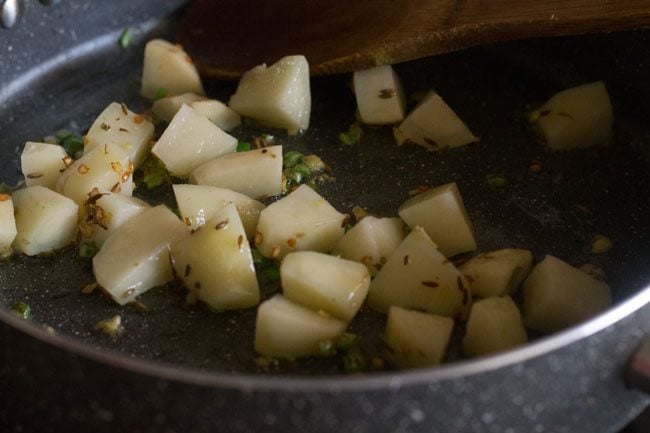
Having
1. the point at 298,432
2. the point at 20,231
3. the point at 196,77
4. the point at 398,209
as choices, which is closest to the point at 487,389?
the point at 298,432

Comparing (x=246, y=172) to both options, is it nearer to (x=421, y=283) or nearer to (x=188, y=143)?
(x=188, y=143)

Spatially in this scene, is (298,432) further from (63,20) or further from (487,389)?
(63,20)

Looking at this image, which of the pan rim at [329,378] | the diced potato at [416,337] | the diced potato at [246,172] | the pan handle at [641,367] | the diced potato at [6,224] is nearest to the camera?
the pan rim at [329,378]

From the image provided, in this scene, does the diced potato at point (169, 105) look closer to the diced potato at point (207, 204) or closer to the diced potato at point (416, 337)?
the diced potato at point (207, 204)

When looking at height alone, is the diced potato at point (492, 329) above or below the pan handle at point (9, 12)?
below

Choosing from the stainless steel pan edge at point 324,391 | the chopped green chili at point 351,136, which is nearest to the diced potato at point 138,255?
the stainless steel pan edge at point 324,391

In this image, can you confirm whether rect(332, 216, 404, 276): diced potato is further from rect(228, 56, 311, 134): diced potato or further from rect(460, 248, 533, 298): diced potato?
rect(228, 56, 311, 134): diced potato
